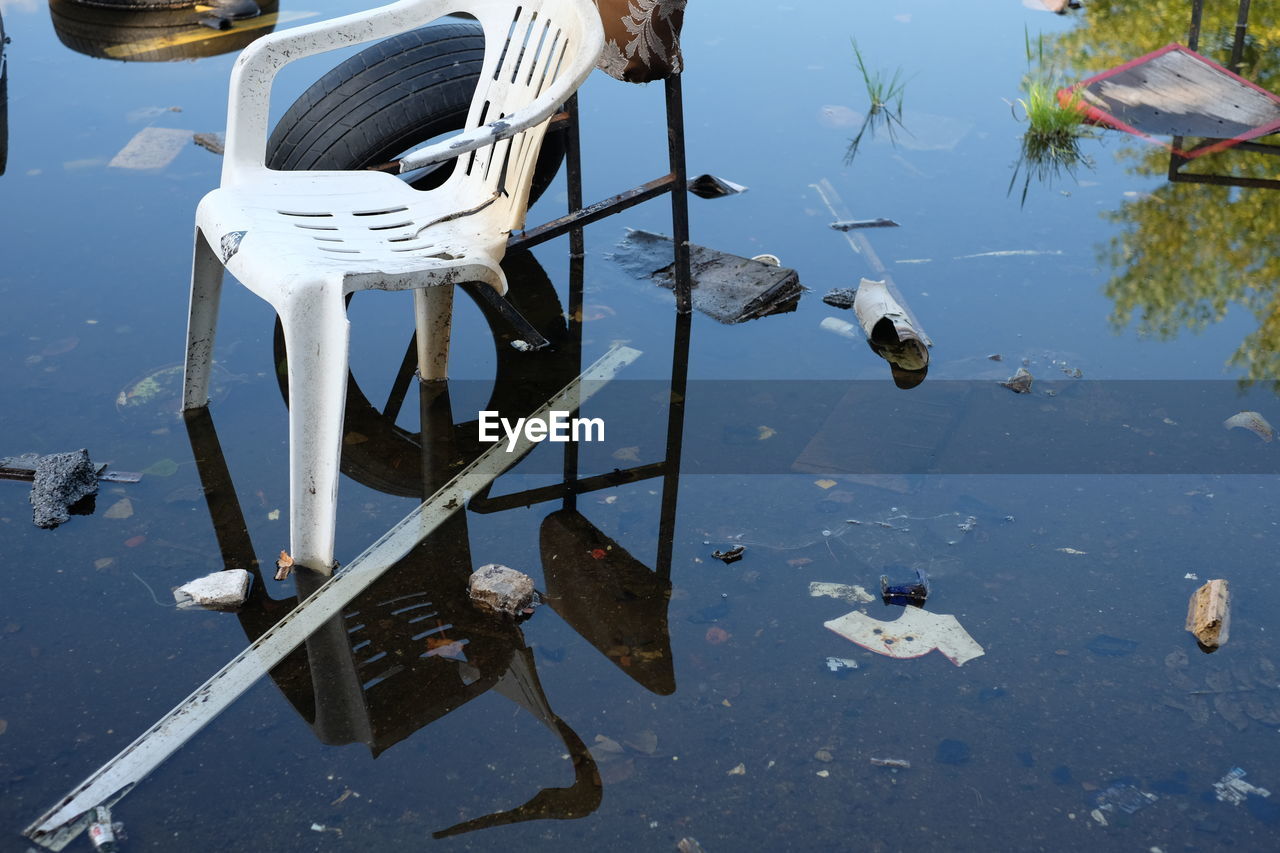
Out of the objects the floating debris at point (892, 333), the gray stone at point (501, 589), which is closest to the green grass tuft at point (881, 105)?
the floating debris at point (892, 333)

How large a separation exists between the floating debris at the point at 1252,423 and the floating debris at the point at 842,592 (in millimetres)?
1250

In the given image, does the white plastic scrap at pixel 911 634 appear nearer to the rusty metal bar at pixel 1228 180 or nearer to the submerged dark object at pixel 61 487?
the submerged dark object at pixel 61 487

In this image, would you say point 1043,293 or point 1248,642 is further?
point 1043,293

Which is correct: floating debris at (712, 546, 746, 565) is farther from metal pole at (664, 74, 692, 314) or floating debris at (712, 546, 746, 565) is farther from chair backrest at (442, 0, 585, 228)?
metal pole at (664, 74, 692, 314)

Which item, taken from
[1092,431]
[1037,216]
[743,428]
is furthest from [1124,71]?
[743,428]

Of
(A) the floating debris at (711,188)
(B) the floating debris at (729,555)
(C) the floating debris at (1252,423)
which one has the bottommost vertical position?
(B) the floating debris at (729,555)

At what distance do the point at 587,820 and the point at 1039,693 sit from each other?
3.02 feet

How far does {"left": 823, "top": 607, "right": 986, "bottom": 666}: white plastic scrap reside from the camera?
2.36 m

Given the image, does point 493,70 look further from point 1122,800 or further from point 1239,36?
point 1239,36

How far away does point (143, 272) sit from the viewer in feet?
12.5

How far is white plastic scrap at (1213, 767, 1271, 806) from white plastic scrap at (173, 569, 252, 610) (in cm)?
193

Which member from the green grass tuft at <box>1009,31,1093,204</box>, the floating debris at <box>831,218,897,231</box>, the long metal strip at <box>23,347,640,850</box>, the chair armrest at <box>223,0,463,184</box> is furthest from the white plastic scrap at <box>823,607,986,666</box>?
the green grass tuft at <box>1009,31,1093,204</box>

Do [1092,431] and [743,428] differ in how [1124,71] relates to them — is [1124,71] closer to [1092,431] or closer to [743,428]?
[1092,431]

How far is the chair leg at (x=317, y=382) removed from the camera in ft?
7.80
